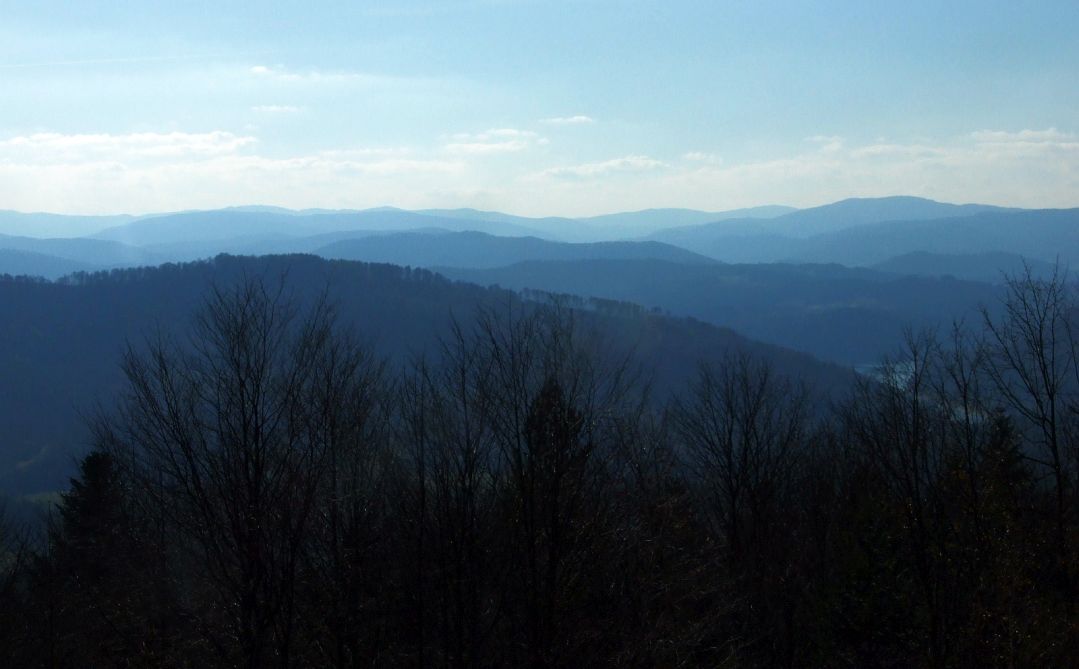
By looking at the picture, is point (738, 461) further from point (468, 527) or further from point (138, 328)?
point (138, 328)

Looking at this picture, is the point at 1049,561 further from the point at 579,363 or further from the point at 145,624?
the point at 145,624

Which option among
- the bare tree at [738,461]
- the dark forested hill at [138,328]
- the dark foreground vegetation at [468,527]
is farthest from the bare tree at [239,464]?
the dark forested hill at [138,328]

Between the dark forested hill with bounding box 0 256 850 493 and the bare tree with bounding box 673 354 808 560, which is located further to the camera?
Answer: the dark forested hill with bounding box 0 256 850 493

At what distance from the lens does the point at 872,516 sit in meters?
16.3

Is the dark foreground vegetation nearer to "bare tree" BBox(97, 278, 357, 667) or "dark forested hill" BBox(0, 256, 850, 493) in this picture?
"bare tree" BBox(97, 278, 357, 667)

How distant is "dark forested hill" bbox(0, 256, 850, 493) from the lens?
118562mm

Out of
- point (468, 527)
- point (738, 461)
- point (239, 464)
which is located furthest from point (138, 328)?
point (239, 464)

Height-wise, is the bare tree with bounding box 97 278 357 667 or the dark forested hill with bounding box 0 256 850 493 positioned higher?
the bare tree with bounding box 97 278 357 667

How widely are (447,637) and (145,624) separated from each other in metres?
3.88

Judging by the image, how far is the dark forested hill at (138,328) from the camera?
11856cm

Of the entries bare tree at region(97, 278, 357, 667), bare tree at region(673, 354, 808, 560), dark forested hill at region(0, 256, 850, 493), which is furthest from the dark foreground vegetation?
dark forested hill at region(0, 256, 850, 493)

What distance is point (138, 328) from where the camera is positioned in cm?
14262

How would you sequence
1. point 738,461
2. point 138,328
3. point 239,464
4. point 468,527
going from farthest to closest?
point 138,328
point 738,461
point 468,527
point 239,464

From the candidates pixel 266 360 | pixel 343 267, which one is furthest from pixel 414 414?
pixel 343 267
